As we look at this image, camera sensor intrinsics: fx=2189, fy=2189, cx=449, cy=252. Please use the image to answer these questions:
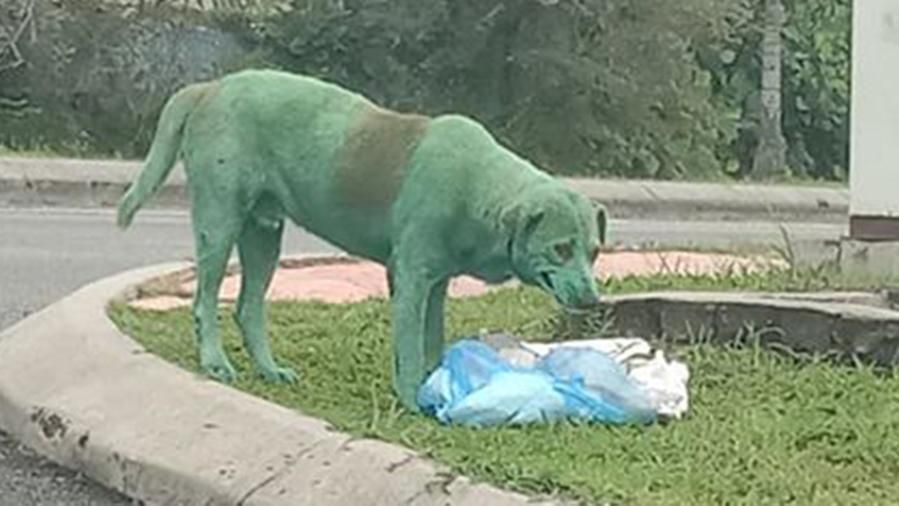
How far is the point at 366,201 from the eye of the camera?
6.31 metres

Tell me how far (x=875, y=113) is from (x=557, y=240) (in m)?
4.48

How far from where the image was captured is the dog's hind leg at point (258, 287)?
6.94m

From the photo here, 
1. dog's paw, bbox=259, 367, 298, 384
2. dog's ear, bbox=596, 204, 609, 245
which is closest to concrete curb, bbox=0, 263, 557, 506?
dog's paw, bbox=259, 367, 298, 384

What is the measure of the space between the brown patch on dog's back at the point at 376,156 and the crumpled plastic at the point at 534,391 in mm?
546

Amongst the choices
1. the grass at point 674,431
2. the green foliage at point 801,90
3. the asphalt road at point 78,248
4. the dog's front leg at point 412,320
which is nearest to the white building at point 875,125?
the grass at point 674,431

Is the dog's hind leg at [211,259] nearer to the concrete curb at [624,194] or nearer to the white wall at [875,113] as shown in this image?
the white wall at [875,113]

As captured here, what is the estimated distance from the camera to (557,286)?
589 cm

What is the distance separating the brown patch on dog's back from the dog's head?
49cm

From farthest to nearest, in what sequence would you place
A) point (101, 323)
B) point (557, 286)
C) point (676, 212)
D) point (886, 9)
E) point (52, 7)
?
1. point (52, 7)
2. point (676, 212)
3. point (886, 9)
4. point (101, 323)
5. point (557, 286)

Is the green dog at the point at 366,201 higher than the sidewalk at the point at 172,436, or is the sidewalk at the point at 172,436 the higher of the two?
the green dog at the point at 366,201

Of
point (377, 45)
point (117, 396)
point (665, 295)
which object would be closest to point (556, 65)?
point (377, 45)

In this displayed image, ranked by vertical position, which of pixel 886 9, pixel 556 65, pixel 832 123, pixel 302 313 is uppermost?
pixel 886 9

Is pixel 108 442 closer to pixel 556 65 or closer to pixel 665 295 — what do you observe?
pixel 665 295

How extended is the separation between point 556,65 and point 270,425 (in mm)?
16068
